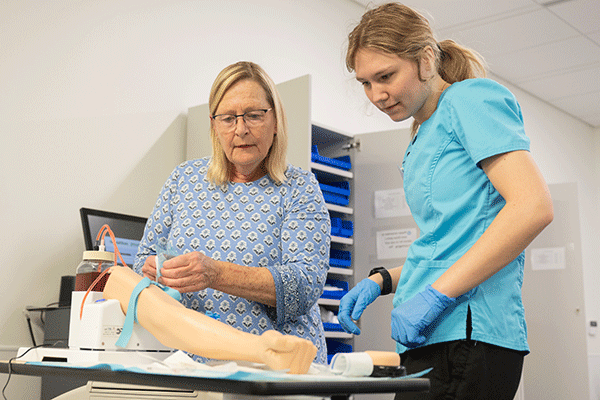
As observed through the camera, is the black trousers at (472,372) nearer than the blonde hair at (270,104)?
Yes

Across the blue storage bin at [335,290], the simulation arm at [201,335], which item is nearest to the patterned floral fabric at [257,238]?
the simulation arm at [201,335]

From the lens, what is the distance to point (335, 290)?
3.00 m

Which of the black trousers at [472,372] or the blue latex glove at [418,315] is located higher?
the blue latex glove at [418,315]

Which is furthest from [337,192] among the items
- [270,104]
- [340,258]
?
[270,104]

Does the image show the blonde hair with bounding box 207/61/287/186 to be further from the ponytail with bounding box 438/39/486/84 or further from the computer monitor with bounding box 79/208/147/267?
the computer monitor with bounding box 79/208/147/267

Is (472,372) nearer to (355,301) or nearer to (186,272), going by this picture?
(355,301)

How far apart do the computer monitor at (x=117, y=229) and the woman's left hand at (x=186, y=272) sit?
1.24m

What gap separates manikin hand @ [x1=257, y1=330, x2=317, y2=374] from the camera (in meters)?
0.85

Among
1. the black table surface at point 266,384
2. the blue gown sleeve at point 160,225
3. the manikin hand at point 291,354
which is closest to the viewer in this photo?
the black table surface at point 266,384

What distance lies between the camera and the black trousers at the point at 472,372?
39.0 inches

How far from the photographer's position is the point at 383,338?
10.2 ft

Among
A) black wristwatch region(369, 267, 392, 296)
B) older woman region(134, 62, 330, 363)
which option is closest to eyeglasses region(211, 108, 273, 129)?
older woman region(134, 62, 330, 363)

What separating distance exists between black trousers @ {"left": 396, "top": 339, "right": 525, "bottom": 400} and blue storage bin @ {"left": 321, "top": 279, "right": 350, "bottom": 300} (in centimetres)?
192

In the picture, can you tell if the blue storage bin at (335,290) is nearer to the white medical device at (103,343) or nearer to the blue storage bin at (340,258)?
the blue storage bin at (340,258)
